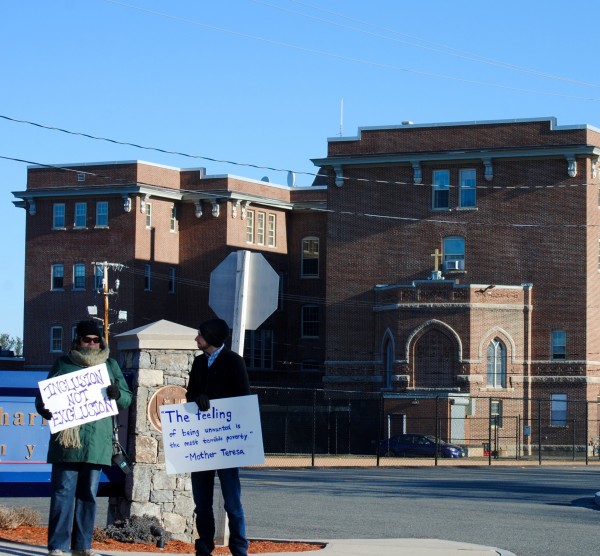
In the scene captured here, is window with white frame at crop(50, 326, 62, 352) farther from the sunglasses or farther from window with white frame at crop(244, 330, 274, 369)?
the sunglasses

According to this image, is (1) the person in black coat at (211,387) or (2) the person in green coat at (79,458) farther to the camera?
(1) the person in black coat at (211,387)

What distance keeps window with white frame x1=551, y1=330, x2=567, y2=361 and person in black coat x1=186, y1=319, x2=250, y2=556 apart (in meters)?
46.6

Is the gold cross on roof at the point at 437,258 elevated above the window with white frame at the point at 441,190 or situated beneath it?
situated beneath

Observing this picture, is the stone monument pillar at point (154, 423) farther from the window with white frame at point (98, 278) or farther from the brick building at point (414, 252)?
the window with white frame at point (98, 278)

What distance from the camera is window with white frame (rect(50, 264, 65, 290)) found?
6788 centimetres

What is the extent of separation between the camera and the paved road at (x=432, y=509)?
14.6 metres

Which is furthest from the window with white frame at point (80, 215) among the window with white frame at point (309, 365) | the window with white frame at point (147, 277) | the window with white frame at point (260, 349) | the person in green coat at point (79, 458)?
the person in green coat at point (79, 458)

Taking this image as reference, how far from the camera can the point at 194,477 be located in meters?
10.3

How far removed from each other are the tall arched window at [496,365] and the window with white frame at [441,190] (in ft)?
22.9

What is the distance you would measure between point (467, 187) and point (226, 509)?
48.7 meters

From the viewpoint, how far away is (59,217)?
68188mm

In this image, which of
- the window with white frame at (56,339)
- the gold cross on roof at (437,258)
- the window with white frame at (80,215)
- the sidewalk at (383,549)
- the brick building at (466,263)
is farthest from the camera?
the window with white frame at (56,339)

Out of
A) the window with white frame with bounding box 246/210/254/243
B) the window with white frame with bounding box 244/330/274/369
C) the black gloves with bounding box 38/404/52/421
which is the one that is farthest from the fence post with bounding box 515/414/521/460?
the black gloves with bounding box 38/404/52/421

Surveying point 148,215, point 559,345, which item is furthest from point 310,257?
point 559,345
